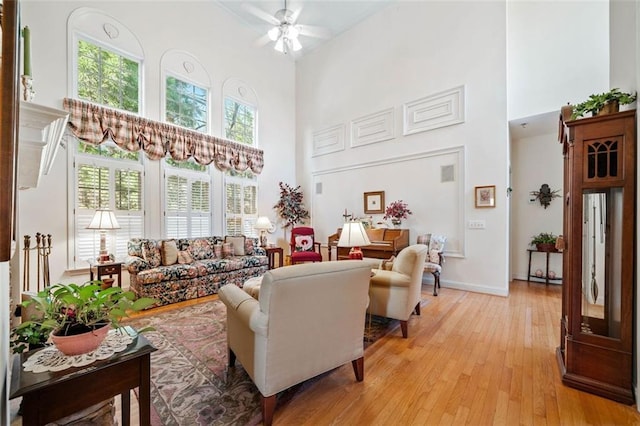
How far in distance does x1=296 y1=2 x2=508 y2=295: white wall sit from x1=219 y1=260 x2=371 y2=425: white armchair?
3539 millimetres

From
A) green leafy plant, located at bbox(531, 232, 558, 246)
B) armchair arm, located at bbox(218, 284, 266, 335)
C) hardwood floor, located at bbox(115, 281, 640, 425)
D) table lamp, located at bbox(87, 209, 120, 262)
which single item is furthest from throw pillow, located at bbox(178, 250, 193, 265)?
green leafy plant, located at bbox(531, 232, 558, 246)

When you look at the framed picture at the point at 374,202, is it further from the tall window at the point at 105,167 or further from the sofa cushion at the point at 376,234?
the tall window at the point at 105,167

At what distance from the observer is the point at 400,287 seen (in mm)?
2805

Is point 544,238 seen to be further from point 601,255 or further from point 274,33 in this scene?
point 274,33

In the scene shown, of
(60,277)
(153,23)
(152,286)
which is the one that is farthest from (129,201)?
(153,23)

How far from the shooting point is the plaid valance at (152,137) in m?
4.01

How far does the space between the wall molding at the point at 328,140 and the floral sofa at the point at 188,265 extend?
307 cm

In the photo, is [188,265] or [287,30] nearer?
[188,265]

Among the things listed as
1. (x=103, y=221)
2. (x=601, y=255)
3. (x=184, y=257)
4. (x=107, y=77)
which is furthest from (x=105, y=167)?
(x=601, y=255)

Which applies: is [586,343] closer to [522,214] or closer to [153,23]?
[522,214]

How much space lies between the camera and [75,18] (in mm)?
4031

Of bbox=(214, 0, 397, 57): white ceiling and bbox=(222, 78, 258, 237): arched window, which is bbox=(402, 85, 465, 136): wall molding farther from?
bbox=(222, 78, 258, 237): arched window

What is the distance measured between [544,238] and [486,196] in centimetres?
171

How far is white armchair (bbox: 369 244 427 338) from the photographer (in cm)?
279
